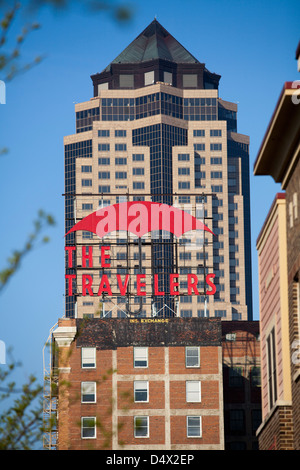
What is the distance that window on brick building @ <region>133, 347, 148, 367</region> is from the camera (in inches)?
3772

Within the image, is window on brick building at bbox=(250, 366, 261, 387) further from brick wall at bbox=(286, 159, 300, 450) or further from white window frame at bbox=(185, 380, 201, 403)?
brick wall at bbox=(286, 159, 300, 450)

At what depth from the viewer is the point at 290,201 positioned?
106 feet

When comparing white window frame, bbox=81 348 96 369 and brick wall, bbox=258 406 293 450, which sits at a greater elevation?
white window frame, bbox=81 348 96 369

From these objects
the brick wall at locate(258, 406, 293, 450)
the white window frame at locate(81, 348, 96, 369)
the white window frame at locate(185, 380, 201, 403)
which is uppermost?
the white window frame at locate(81, 348, 96, 369)

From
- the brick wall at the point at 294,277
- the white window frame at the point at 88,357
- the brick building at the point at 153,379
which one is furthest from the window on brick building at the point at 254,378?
the brick wall at the point at 294,277

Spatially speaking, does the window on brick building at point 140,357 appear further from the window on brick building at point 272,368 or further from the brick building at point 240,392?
the window on brick building at point 272,368

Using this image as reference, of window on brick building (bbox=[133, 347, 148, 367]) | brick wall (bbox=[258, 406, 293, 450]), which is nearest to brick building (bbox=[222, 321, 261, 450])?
window on brick building (bbox=[133, 347, 148, 367])

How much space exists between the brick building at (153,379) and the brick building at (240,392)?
34.8 ft

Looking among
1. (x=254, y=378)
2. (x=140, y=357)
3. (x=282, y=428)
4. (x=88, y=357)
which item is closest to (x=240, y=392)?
(x=254, y=378)

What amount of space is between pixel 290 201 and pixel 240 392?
77348 mm

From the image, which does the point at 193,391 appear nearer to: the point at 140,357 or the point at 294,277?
the point at 140,357

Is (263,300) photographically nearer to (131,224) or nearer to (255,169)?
(255,169)

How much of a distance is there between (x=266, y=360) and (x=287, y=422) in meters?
5.56
